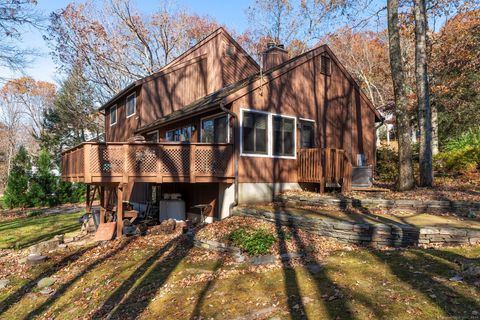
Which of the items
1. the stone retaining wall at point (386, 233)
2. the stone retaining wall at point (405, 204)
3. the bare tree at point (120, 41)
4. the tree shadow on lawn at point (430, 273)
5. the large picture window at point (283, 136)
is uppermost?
the bare tree at point (120, 41)

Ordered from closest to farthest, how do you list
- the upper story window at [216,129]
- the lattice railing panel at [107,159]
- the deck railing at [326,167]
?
the lattice railing panel at [107,159]
the deck railing at [326,167]
the upper story window at [216,129]

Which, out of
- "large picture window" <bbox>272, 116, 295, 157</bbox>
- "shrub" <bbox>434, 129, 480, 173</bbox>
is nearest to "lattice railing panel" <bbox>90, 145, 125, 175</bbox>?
"large picture window" <bbox>272, 116, 295, 157</bbox>

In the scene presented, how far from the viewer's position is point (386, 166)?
52.7 ft

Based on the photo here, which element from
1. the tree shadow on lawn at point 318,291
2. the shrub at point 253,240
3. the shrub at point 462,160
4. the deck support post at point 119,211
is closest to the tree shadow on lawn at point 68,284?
the deck support post at point 119,211

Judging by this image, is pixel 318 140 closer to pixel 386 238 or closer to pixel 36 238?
pixel 386 238

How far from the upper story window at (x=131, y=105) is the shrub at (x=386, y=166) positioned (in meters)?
12.0

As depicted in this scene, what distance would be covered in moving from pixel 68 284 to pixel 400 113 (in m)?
10.5

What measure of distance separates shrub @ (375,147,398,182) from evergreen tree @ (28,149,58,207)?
21.4 m

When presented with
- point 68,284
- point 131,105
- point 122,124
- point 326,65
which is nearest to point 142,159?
point 68,284

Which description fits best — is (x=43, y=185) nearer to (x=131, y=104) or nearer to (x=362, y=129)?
(x=131, y=104)

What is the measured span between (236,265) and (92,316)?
269 cm

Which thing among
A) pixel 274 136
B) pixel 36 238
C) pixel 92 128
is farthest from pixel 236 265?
pixel 92 128

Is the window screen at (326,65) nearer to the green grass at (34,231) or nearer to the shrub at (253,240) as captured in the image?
the shrub at (253,240)

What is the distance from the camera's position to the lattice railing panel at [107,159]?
380 inches
